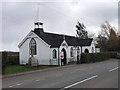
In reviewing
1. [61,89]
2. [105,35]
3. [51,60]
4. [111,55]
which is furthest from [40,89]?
[105,35]

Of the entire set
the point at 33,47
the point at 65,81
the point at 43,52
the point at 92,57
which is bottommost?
the point at 65,81

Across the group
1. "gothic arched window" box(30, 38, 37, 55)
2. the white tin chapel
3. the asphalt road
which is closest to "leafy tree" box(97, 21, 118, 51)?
the white tin chapel

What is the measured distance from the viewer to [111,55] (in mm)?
60875

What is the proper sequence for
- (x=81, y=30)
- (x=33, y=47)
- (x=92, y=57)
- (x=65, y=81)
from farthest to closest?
(x=81, y=30) → (x=92, y=57) → (x=33, y=47) → (x=65, y=81)

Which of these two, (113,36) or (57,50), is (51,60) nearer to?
(57,50)

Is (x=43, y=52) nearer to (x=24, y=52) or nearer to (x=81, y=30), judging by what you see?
(x=24, y=52)

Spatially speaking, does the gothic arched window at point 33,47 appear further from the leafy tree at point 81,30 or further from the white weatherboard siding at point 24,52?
the leafy tree at point 81,30

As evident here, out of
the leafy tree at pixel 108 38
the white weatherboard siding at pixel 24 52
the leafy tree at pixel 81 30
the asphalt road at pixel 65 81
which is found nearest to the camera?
the asphalt road at pixel 65 81

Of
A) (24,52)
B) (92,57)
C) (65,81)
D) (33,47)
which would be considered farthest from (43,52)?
(65,81)

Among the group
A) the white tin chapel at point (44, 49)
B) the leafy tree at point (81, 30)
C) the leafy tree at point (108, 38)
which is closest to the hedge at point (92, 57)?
the white tin chapel at point (44, 49)

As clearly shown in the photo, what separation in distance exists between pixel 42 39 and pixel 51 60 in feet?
13.4

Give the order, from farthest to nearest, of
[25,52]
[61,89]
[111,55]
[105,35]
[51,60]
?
[105,35] → [111,55] → [25,52] → [51,60] → [61,89]

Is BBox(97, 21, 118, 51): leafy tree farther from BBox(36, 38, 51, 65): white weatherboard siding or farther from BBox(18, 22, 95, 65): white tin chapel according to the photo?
BBox(36, 38, 51, 65): white weatherboard siding

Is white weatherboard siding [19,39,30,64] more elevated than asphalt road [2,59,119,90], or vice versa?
white weatherboard siding [19,39,30,64]
